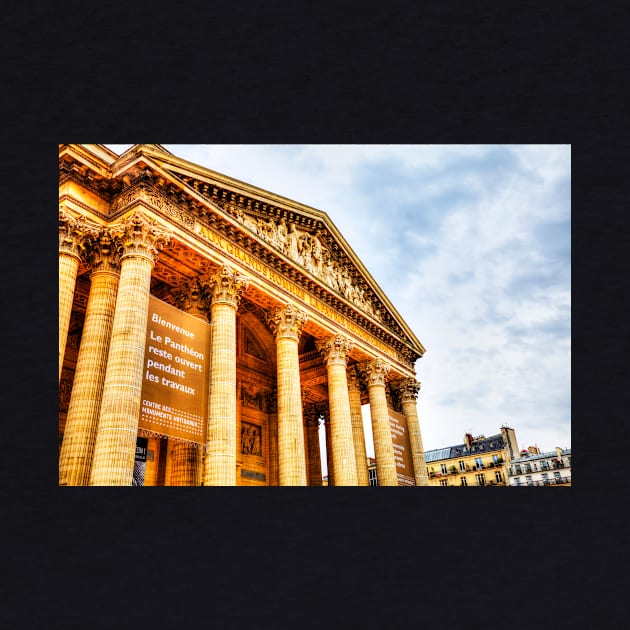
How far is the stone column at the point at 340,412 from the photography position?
53.3ft

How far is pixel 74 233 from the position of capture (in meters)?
11.2

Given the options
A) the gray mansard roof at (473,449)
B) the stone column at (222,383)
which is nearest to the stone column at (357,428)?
the stone column at (222,383)

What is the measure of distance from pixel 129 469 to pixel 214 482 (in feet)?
7.56

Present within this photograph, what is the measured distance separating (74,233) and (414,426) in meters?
16.3

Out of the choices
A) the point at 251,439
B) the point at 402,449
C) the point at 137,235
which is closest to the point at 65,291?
the point at 137,235

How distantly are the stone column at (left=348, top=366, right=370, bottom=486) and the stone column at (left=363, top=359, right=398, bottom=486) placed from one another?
2.06ft

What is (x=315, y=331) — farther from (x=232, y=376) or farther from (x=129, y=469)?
(x=129, y=469)

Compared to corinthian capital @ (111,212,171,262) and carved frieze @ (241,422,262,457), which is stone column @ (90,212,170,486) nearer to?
corinthian capital @ (111,212,171,262)

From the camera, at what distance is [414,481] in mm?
20172

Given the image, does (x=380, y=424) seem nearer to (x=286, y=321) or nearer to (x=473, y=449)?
(x=286, y=321)

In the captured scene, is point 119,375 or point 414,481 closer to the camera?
point 119,375

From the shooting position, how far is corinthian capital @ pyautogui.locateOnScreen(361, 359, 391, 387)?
66.7 feet

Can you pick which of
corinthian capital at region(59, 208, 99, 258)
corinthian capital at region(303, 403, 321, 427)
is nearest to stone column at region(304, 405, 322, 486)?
corinthian capital at region(303, 403, 321, 427)
